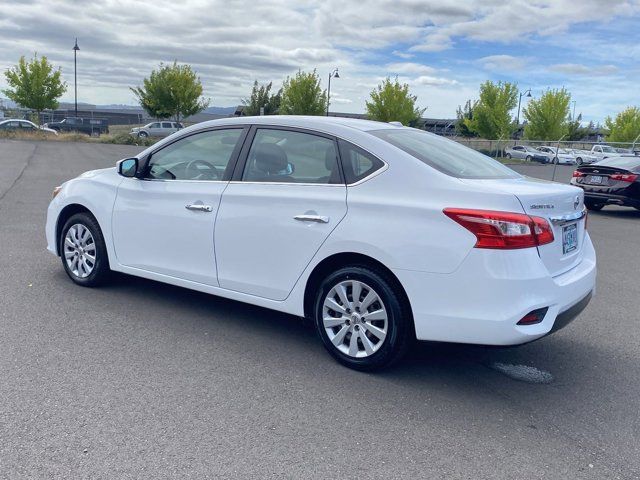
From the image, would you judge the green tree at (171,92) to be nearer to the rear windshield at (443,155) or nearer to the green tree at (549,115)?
the green tree at (549,115)

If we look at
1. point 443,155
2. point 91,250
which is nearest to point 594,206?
point 443,155

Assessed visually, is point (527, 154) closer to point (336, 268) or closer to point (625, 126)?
point (625, 126)

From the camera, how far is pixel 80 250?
5.85 meters

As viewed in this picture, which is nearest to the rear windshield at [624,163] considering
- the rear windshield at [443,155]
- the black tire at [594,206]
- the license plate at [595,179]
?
the license plate at [595,179]

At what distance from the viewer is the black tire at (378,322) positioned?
3961 mm

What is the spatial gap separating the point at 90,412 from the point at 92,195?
2.70 metres

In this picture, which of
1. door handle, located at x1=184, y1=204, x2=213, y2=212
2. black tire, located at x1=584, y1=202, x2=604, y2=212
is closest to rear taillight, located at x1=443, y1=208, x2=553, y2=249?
door handle, located at x1=184, y1=204, x2=213, y2=212

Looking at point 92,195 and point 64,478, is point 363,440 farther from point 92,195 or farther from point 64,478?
point 92,195

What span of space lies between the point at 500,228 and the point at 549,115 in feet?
181

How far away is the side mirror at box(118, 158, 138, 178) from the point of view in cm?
544

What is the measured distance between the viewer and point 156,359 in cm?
430

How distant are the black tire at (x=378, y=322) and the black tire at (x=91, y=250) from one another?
238cm

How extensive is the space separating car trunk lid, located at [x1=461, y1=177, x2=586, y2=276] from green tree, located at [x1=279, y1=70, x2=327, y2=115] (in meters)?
45.8

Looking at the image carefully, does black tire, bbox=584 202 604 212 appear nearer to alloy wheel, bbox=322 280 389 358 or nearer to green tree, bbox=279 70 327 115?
alloy wheel, bbox=322 280 389 358
